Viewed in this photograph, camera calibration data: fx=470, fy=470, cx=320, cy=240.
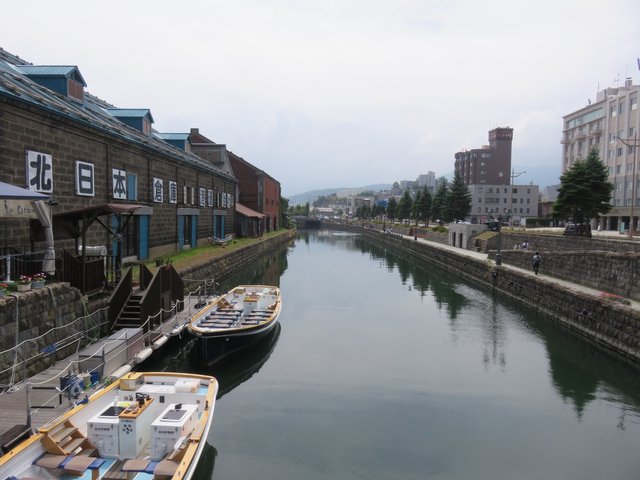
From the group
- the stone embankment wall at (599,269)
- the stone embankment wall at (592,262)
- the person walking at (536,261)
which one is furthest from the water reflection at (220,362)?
the person walking at (536,261)

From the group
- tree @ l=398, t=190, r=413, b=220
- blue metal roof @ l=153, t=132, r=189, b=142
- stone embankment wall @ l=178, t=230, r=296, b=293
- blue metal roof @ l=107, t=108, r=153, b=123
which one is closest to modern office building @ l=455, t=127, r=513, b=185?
tree @ l=398, t=190, r=413, b=220

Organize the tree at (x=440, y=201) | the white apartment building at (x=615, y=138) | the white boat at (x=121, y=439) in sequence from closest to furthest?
the white boat at (x=121, y=439)
the white apartment building at (x=615, y=138)
the tree at (x=440, y=201)

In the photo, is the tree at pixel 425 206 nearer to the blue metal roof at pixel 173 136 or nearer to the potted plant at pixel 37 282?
the blue metal roof at pixel 173 136

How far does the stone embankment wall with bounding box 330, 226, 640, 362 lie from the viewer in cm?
1984

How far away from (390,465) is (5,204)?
13.5m

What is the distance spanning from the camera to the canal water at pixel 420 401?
38.3 ft

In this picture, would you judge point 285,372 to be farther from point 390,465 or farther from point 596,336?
point 596,336

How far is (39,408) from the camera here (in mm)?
10547

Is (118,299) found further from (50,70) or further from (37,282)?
(50,70)

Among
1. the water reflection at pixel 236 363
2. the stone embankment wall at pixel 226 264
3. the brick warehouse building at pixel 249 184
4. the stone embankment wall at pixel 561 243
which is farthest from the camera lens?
the brick warehouse building at pixel 249 184

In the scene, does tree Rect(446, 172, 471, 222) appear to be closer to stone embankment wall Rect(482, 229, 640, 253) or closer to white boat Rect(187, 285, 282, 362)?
stone embankment wall Rect(482, 229, 640, 253)

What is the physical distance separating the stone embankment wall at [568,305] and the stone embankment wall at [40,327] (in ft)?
68.7

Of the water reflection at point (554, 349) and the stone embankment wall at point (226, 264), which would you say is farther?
the stone embankment wall at point (226, 264)

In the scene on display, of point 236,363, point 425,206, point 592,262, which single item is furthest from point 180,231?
point 425,206
